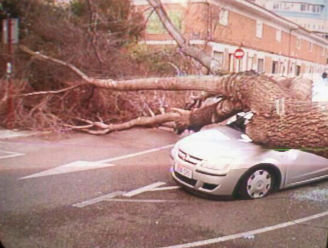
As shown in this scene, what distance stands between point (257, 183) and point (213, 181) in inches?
6.2

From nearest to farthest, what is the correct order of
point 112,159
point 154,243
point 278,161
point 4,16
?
point 278,161 → point 154,243 → point 112,159 → point 4,16

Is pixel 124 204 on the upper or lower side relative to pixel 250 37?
lower

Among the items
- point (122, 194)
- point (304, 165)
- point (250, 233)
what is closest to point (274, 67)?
point (304, 165)

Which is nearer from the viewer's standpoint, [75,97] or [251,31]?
[251,31]

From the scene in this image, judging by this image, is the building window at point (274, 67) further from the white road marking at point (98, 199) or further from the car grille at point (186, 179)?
the white road marking at point (98, 199)

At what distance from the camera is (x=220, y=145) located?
1.41m

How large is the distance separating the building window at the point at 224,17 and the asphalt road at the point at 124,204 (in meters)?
0.47

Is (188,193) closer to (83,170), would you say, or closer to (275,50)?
(83,170)

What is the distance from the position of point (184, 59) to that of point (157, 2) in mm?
246

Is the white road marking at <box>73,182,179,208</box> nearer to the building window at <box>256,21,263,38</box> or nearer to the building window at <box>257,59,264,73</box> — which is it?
the building window at <box>257,59,264,73</box>

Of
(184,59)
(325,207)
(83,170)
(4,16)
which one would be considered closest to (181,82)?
(184,59)

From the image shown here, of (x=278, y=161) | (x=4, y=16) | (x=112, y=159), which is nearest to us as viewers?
(x=278, y=161)

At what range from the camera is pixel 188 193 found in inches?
57.9

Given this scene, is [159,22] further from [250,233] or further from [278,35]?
[250,233]
